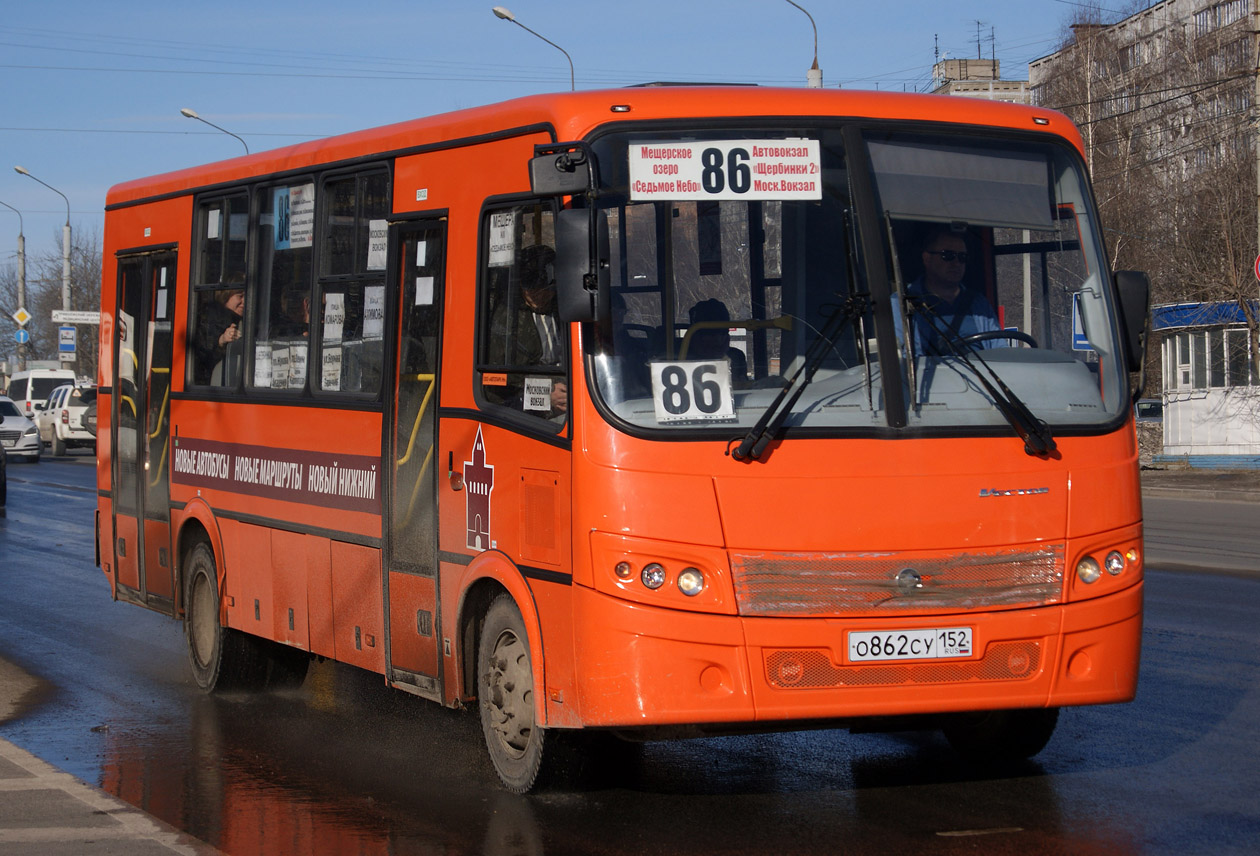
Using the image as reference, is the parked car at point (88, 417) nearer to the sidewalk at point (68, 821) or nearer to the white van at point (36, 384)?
the sidewalk at point (68, 821)

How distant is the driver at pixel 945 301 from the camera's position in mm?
6371

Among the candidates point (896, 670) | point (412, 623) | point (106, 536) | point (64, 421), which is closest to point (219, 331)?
point (106, 536)

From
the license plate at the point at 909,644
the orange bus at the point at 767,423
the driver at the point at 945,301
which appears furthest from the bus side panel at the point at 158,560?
the driver at the point at 945,301

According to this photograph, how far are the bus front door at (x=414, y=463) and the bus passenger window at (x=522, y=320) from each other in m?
0.56

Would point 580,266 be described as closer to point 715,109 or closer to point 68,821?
point 715,109

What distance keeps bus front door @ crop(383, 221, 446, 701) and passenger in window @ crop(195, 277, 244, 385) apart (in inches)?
87.3

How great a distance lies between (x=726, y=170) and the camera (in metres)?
6.39

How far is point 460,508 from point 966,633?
2.39m

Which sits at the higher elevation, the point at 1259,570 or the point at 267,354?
the point at 267,354

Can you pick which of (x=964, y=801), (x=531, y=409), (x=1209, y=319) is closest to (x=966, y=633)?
(x=964, y=801)

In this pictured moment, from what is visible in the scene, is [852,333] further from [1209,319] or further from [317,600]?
[1209,319]

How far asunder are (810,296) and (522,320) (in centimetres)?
127

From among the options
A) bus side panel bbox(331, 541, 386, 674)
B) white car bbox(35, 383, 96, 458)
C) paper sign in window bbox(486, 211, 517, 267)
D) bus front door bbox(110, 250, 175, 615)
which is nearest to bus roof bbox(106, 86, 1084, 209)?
paper sign in window bbox(486, 211, 517, 267)

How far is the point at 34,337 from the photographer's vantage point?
103750mm
